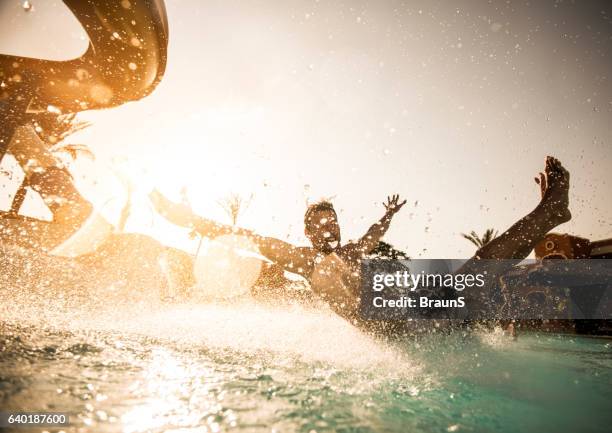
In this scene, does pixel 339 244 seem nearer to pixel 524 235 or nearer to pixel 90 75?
pixel 524 235

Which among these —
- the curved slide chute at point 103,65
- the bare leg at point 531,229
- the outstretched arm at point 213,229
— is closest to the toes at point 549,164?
the bare leg at point 531,229

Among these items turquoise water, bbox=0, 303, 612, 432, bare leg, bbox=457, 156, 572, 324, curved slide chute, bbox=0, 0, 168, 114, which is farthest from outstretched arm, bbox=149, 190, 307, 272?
curved slide chute, bbox=0, 0, 168, 114

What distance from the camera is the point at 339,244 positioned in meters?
4.60

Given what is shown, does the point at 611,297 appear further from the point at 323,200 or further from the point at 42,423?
the point at 42,423

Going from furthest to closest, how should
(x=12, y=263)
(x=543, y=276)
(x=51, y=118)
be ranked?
(x=543, y=276) → (x=51, y=118) → (x=12, y=263)

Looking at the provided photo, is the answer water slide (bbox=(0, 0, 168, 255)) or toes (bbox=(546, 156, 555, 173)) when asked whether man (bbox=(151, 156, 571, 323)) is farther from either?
water slide (bbox=(0, 0, 168, 255))

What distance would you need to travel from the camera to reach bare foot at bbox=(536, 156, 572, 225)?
3312mm

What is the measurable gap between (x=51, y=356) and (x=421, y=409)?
2.18 metres

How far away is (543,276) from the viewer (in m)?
14.2

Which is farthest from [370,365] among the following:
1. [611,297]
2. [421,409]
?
[611,297]

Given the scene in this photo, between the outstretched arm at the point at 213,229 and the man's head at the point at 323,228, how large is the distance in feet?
2.27

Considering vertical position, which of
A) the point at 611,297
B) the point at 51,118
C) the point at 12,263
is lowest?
the point at 611,297

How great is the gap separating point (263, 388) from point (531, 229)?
3.30 metres

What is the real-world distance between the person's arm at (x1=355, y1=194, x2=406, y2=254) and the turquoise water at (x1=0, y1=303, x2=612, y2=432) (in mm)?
2073
